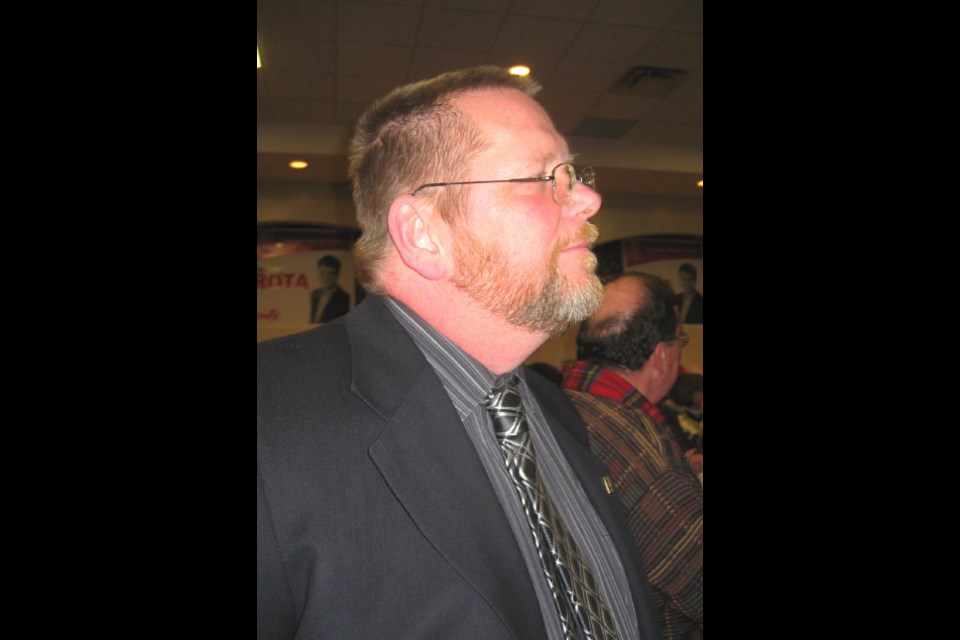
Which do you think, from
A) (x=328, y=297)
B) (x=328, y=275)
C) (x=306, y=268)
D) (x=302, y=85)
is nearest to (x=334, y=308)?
(x=328, y=297)

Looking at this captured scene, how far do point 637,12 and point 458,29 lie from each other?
1.41ft

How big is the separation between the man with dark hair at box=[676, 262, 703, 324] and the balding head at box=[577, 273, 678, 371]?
6.9 inches

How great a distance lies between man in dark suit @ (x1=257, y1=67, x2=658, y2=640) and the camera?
60cm

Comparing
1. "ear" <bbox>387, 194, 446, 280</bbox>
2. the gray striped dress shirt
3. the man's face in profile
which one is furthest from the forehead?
the man's face in profile

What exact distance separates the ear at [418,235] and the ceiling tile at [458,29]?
0.58 metres

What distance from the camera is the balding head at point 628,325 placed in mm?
1411

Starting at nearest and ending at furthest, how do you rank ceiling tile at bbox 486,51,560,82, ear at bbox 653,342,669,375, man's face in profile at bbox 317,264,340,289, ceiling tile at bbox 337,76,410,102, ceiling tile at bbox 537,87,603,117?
ceiling tile at bbox 337,76,410,102 → ceiling tile at bbox 486,51,560,82 → ear at bbox 653,342,669,375 → ceiling tile at bbox 537,87,603,117 → man's face in profile at bbox 317,264,340,289

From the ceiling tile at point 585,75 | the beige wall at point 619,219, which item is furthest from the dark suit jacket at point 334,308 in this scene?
the ceiling tile at point 585,75

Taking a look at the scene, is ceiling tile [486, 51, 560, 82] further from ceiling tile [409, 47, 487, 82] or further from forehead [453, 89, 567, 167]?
forehead [453, 89, 567, 167]

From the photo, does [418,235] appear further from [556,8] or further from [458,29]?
[556,8]
